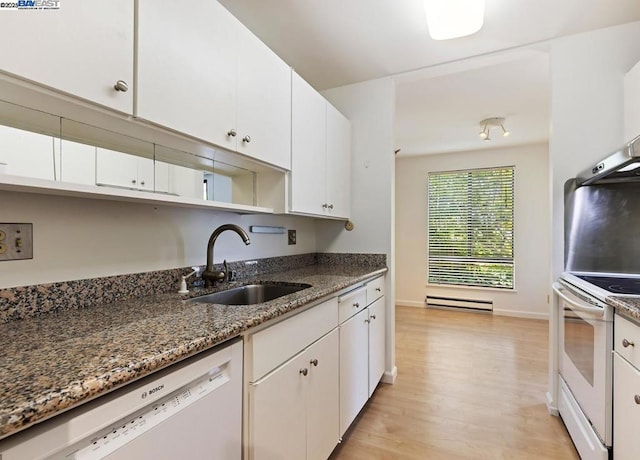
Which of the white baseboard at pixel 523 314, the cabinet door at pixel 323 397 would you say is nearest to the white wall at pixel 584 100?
the cabinet door at pixel 323 397

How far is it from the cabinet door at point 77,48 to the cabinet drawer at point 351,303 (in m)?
1.27

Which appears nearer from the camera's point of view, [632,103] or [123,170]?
[123,170]

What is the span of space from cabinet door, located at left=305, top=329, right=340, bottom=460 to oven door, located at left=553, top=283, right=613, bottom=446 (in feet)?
3.83

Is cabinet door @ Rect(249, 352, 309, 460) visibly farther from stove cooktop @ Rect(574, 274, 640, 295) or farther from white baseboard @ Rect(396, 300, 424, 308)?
white baseboard @ Rect(396, 300, 424, 308)

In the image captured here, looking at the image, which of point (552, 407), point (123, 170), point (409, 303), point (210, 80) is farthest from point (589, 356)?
Answer: point (409, 303)

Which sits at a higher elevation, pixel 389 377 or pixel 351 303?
pixel 351 303

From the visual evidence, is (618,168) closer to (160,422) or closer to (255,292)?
(255,292)

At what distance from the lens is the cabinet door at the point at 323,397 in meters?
1.36

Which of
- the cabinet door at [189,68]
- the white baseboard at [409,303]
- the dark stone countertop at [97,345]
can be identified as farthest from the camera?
the white baseboard at [409,303]

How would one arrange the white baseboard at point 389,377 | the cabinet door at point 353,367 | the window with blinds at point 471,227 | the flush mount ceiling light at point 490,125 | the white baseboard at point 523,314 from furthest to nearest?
the window with blinds at point 471,227
the white baseboard at point 523,314
the flush mount ceiling light at point 490,125
the white baseboard at point 389,377
the cabinet door at point 353,367

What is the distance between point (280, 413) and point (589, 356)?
1499 mm

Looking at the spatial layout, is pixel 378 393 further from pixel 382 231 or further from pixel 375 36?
pixel 375 36

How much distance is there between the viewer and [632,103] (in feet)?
5.90

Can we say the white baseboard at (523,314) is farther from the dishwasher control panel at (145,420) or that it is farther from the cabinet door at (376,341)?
the dishwasher control panel at (145,420)
